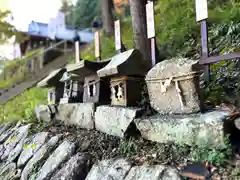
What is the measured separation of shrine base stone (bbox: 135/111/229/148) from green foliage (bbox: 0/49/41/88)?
28.8ft

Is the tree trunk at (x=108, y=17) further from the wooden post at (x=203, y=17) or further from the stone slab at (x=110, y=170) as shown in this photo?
the stone slab at (x=110, y=170)

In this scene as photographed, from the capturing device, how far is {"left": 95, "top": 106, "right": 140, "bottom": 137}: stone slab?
2.70 m

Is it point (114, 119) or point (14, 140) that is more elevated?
point (114, 119)

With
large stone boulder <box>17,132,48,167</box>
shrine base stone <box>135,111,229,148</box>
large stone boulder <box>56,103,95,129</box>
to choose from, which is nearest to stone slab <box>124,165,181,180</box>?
shrine base stone <box>135,111,229,148</box>

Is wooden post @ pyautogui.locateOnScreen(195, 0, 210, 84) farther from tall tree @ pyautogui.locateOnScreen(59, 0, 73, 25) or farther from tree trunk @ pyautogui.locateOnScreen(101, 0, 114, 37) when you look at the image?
tall tree @ pyautogui.locateOnScreen(59, 0, 73, 25)

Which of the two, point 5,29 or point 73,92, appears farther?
Answer: point 5,29

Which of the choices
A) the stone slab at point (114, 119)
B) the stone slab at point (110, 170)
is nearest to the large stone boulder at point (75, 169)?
the stone slab at point (110, 170)

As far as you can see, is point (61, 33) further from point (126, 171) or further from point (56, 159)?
point (126, 171)

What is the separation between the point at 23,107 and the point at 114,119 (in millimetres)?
4258

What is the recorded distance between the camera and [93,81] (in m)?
3.62

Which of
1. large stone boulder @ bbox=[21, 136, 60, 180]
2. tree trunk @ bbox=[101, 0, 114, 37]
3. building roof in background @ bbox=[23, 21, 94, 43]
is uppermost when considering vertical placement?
building roof in background @ bbox=[23, 21, 94, 43]

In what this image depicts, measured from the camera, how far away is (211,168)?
1851 mm

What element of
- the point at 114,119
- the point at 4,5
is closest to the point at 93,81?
the point at 114,119

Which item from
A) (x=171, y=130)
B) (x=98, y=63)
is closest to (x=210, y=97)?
(x=171, y=130)
